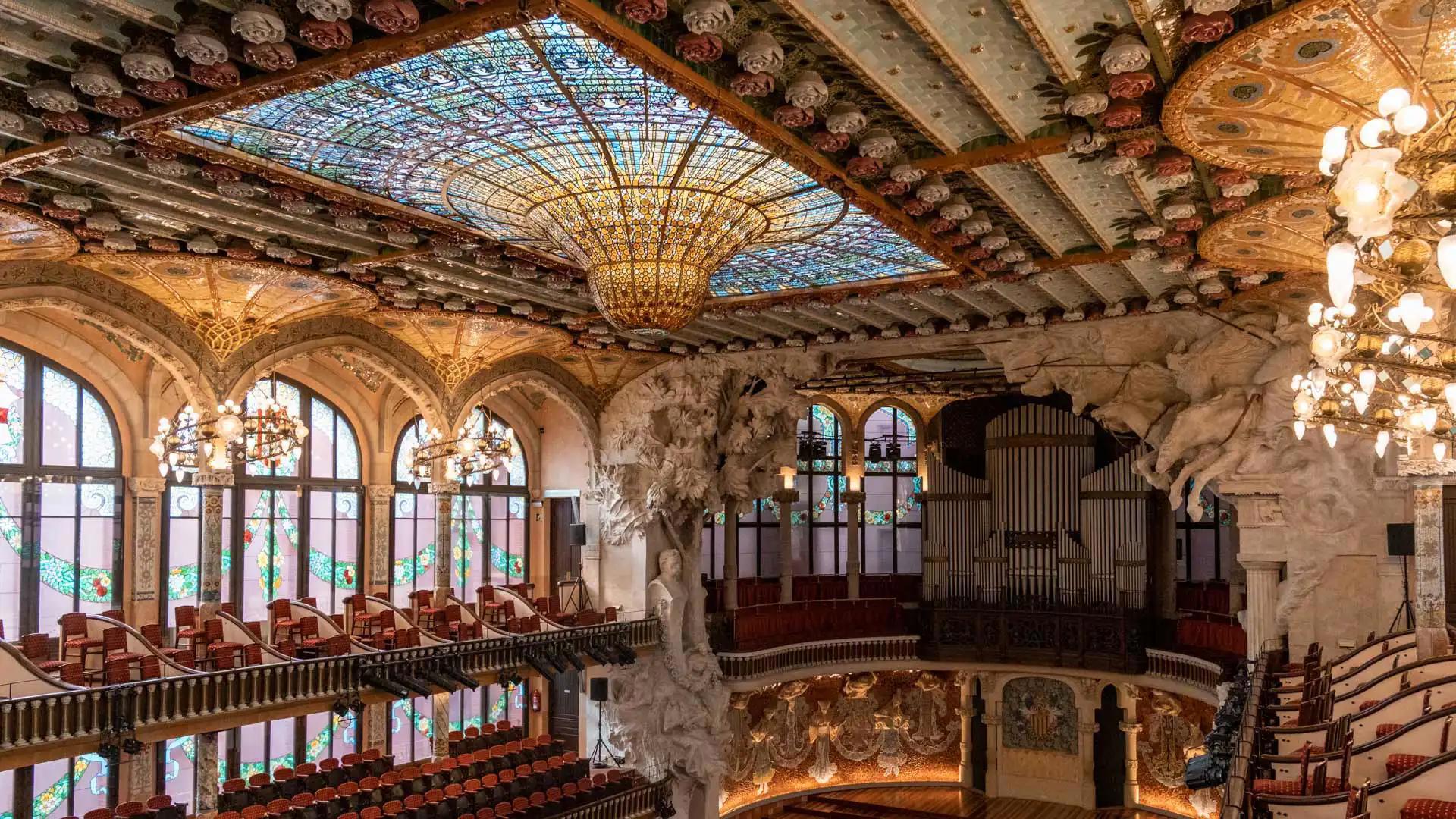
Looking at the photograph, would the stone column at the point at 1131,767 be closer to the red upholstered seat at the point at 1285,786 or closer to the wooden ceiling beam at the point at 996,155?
the red upholstered seat at the point at 1285,786

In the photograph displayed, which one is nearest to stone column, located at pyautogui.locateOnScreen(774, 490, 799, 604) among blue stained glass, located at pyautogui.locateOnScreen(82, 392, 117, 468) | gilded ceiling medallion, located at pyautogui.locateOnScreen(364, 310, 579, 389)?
gilded ceiling medallion, located at pyautogui.locateOnScreen(364, 310, 579, 389)

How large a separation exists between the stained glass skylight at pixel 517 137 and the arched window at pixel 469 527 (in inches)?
498

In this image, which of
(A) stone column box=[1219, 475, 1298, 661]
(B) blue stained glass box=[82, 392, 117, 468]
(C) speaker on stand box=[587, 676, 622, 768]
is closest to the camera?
(A) stone column box=[1219, 475, 1298, 661]

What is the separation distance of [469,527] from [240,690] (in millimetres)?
10859

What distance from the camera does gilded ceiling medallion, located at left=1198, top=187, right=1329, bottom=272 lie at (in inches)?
394

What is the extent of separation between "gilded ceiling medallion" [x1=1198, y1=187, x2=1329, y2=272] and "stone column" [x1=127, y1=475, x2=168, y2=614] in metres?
17.1

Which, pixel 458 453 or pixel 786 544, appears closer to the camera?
pixel 458 453

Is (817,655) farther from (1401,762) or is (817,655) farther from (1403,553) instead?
(1401,762)

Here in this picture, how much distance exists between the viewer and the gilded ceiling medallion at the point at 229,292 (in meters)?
14.8

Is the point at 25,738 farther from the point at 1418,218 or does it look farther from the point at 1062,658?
the point at 1062,658

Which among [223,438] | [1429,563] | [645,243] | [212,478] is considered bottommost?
[1429,563]

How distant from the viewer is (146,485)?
19453 millimetres

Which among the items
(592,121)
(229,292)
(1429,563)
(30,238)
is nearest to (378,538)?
(229,292)

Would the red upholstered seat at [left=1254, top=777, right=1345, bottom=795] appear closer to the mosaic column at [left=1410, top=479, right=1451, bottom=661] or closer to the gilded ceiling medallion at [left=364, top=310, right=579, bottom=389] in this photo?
A: the mosaic column at [left=1410, top=479, right=1451, bottom=661]
